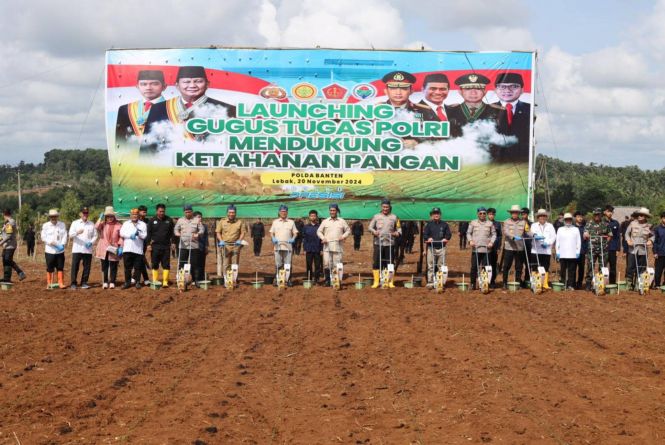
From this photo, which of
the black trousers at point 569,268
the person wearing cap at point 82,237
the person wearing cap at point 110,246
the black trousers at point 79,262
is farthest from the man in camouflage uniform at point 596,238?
the black trousers at point 79,262

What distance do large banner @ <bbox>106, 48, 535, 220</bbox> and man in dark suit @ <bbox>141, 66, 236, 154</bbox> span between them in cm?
2

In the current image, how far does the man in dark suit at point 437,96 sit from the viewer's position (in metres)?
16.7

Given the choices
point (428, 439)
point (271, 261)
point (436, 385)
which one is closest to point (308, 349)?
point (436, 385)

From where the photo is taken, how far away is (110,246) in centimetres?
1576

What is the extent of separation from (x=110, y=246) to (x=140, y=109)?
309cm

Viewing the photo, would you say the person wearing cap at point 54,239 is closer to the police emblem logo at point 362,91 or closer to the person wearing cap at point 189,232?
the person wearing cap at point 189,232

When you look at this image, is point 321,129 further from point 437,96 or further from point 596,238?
point 596,238

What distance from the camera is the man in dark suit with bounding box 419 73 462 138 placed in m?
16.7

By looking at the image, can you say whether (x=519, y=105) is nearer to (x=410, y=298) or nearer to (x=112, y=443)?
(x=410, y=298)

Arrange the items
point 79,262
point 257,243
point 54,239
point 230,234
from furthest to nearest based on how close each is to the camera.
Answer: point 257,243 < point 230,234 < point 79,262 < point 54,239

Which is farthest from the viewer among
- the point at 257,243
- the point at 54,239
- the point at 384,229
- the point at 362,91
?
the point at 257,243

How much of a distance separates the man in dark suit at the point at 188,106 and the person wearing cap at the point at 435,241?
15.6ft

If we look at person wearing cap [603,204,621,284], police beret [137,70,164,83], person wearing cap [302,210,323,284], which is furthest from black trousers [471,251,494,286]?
police beret [137,70,164,83]

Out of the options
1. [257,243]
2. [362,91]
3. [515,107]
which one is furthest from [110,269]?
[257,243]
